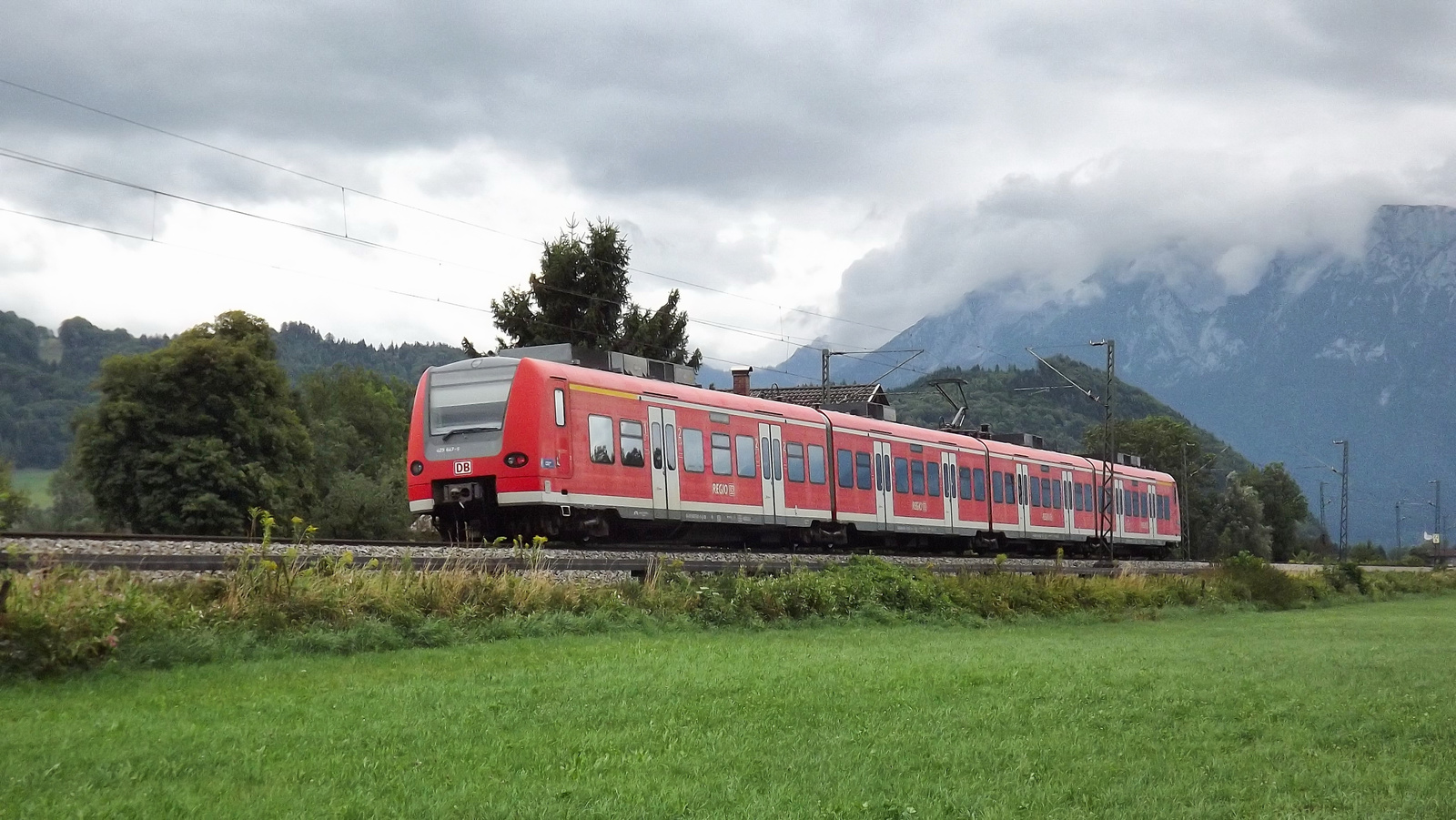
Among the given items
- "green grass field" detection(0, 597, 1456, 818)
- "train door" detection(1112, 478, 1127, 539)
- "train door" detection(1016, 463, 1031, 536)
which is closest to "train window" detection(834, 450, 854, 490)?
"train door" detection(1016, 463, 1031, 536)

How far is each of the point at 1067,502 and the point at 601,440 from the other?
86.9 feet

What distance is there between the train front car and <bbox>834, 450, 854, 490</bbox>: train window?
34.4 feet

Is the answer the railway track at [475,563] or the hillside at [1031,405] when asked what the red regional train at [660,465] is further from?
the hillside at [1031,405]

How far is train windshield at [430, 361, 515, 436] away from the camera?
70.5 feet

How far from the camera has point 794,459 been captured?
28.6 meters

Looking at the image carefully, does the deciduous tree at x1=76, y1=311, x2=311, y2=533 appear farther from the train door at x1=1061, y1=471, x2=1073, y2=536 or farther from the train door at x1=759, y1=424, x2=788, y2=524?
the train door at x1=1061, y1=471, x2=1073, y2=536

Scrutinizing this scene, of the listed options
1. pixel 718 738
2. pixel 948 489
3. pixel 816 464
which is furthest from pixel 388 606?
pixel 948 489

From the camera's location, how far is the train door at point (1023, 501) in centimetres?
4156

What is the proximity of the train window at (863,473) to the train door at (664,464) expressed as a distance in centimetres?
803

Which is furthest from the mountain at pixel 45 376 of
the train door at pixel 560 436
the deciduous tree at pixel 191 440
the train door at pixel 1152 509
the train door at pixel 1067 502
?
the train door at pixel 560 436

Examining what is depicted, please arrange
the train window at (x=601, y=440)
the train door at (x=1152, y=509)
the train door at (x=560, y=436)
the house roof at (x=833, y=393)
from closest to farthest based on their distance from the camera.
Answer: the train door at (x=560, y=436) → the train window at (x=601, y=440) → the train door at (x=1152, y=509) → the house roof at (x=833, y=393)

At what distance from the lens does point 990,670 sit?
40.5 feet

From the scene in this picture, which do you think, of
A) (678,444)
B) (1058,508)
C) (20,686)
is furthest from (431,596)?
(1058,508)

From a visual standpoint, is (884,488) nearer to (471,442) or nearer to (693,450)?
(693,450)
